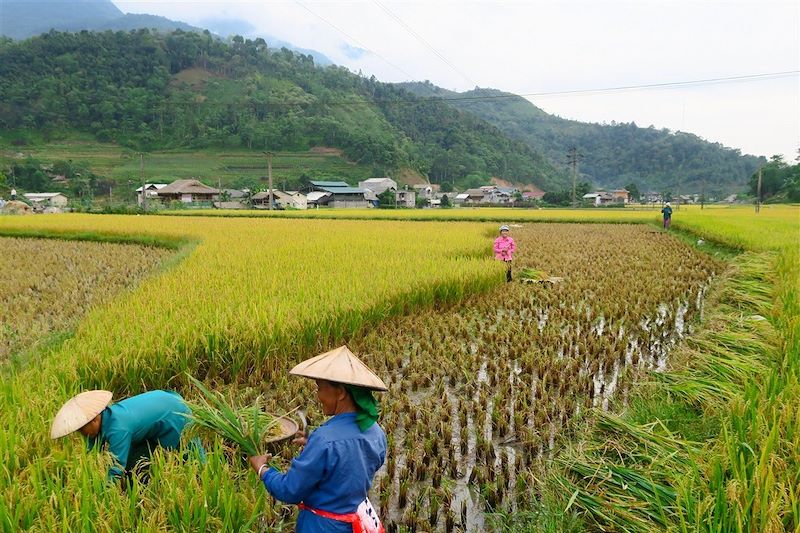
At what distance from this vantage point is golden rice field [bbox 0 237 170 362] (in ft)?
16.8

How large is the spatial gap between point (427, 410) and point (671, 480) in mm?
1618

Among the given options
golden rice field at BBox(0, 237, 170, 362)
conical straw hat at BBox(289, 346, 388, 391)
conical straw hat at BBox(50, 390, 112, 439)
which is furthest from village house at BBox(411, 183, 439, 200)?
conical straw hat at BBox(289, 346, 388, 391)

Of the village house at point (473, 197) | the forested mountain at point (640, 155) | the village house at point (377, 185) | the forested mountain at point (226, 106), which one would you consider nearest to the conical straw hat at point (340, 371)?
the village house at point (377, 185)

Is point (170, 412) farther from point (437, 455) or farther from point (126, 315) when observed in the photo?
point (126, 315)

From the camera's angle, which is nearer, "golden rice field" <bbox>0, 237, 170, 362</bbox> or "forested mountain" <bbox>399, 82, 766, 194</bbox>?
"golden rice field" <bbox>0, 237, 170, 362</bbox>

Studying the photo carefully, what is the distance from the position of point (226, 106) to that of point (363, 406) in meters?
77.8

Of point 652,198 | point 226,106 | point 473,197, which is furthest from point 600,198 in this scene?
point 226,106

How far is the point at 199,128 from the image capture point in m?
66.9

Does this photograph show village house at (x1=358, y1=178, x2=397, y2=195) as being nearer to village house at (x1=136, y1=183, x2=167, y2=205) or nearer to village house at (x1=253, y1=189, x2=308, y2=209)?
village house at (x1=253, y1=189, x2=308, y2=209)

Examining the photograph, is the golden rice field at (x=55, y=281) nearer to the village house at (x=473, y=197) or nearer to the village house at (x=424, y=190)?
the village house at (x=424, y=190)

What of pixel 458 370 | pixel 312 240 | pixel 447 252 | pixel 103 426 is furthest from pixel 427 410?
pixel 312 240

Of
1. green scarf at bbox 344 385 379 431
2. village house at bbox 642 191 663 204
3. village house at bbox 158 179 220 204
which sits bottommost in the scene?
→ green scarf at bbox 344 385 379 431

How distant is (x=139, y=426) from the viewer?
2.28 m

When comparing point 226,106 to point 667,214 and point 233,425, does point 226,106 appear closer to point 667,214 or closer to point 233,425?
point 667,214
